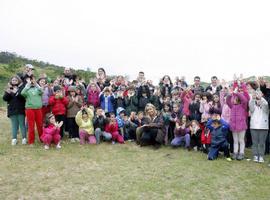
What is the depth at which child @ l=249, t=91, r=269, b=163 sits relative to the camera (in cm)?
925

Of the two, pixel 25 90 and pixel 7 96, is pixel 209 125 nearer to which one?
pixel 25 90

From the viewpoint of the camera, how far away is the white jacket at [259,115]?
30.3 feet

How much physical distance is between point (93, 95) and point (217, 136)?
179 inches

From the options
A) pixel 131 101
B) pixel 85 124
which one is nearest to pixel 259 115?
pixel 131 101

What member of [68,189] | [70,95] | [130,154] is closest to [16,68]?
[70,95]

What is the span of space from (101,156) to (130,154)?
86cm

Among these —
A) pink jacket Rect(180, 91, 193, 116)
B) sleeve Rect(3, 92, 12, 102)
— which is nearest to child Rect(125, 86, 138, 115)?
pink jacket Rect(180, 91, 193, 116)

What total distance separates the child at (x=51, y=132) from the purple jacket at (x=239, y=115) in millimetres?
4960

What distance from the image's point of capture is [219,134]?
9648 millimetres

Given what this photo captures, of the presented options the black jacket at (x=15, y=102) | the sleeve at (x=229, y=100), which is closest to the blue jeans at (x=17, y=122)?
the black jacket at (x=15, y=102)

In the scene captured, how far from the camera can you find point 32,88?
10.3m

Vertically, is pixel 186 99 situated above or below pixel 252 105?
above

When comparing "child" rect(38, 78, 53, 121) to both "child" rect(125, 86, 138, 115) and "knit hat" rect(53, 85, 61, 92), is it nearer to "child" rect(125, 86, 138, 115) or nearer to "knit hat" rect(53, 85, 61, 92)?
"knit hat" rect(53, 85, 61, 92)

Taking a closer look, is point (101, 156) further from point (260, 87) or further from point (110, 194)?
point (260, 87)
